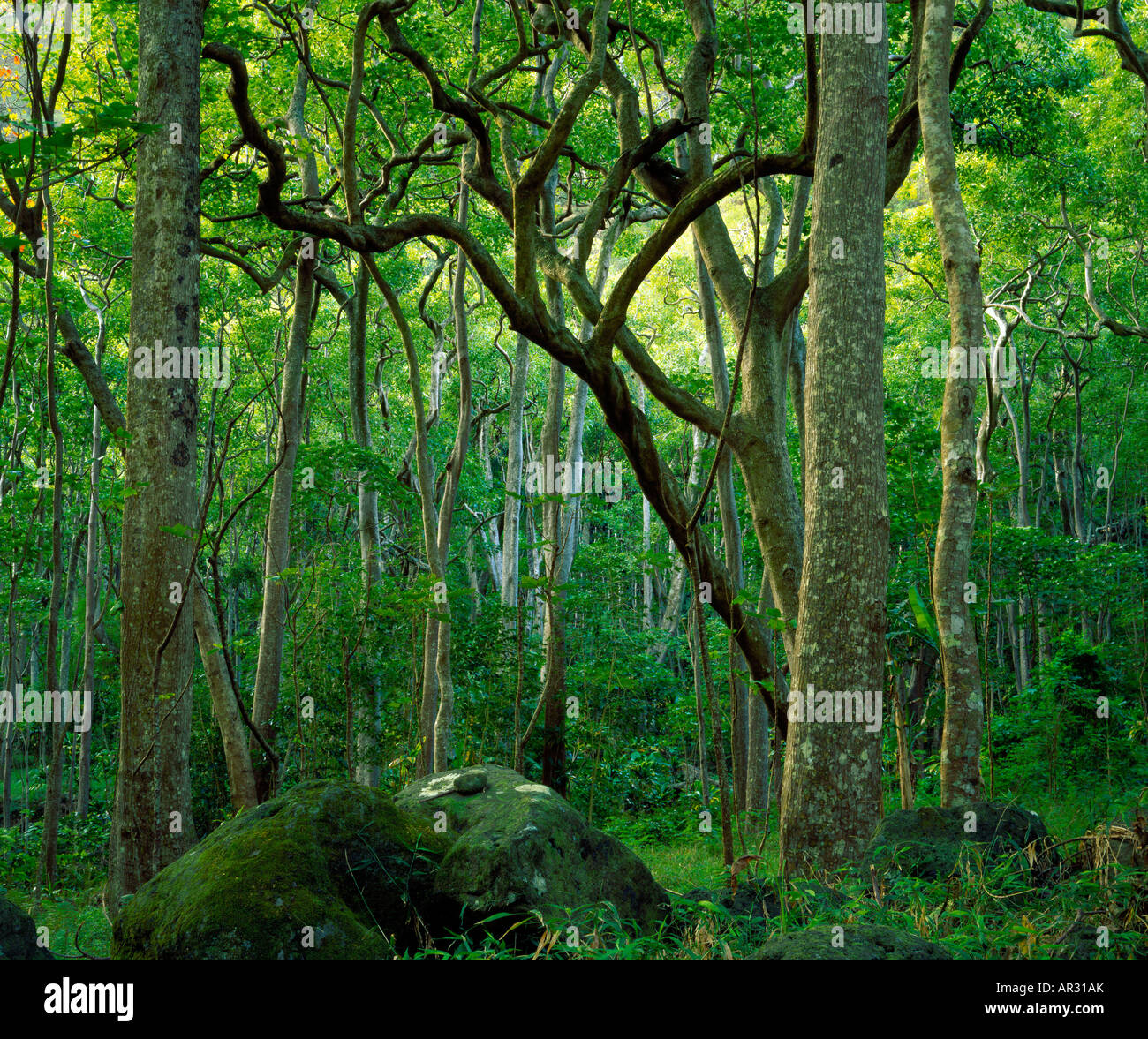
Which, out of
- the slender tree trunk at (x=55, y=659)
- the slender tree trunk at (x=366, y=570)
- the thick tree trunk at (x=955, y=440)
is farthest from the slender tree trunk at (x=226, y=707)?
the thick tree trunk at (x=955, y=440)

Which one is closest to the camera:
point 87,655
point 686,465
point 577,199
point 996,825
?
point 996,825

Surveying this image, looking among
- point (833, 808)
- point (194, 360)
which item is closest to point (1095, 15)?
point (833, 808)

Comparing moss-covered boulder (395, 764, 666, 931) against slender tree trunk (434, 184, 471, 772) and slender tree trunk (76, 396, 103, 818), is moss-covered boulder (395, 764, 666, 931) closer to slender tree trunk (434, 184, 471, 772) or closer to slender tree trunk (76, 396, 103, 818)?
slender tree trunk (434, 184, 471, 772)

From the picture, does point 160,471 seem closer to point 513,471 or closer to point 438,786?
point 438,786

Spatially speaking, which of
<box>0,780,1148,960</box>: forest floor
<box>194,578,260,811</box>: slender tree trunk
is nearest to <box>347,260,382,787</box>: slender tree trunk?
<box>194,578,260,811</box>: slender tree trunk

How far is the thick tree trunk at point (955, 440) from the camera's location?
6.10m

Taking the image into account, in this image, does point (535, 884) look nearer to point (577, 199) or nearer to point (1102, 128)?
point (577, 199)

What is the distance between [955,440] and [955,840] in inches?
123

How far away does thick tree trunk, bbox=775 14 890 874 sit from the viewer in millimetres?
4621

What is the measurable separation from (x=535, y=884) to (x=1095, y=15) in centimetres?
928

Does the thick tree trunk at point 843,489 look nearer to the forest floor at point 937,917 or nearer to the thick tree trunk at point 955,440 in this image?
the forest floor at point 937,917

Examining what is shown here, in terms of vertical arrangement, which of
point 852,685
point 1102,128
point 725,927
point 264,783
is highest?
point 1102,128

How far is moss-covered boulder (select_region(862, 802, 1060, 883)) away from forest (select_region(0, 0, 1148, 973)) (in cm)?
2

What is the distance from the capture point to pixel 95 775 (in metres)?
18.9
